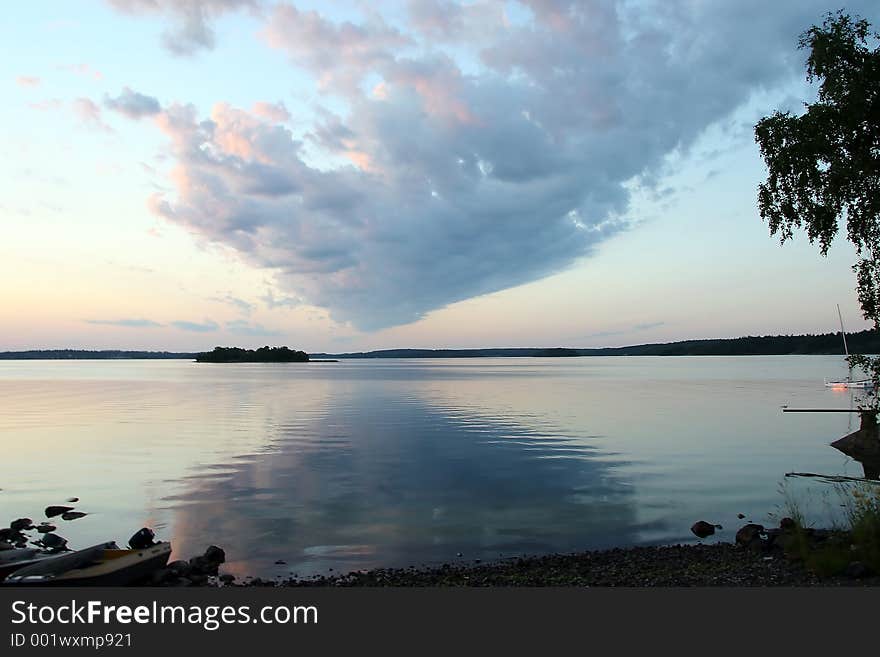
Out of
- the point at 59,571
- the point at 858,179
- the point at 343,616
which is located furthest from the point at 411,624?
the point at 858,179

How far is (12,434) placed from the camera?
5284 cm

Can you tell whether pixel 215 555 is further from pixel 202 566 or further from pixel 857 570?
pixel 857 570

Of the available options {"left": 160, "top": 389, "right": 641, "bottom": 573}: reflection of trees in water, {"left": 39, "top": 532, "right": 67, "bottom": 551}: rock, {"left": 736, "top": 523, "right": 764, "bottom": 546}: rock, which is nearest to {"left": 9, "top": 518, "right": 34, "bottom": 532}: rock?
{"left": 39, "top": 532, "right": 67, "bottom": 551}: rock

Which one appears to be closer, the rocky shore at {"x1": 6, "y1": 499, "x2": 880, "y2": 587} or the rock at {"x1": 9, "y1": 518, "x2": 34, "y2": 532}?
the rocky shore at {"x1": 6, "y1": 499, "x2": 880, "y2": 587}

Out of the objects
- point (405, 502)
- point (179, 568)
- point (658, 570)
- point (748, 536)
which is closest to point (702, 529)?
point (748, 536)

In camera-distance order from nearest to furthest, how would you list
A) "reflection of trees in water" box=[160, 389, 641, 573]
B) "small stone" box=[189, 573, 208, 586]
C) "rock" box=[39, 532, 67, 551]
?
1. "small stone" box=[189, 573, 208, 586]
2. "rock" box=[39, 532, 67, 551]
3. "reflection of trees in water" box=[160, 389, 641, 573]

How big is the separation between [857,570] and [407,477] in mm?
22928

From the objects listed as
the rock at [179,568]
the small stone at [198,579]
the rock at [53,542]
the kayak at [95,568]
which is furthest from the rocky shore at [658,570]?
the rock at [53,542]

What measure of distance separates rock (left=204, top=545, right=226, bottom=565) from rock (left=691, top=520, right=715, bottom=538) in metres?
17.1

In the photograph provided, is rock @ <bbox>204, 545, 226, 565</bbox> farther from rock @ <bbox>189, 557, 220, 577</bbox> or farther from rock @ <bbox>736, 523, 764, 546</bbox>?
rock @ <bbox>736, 523, 764, 546</bbox>

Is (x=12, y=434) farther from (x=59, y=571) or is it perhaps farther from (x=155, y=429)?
(x=59, y=571)

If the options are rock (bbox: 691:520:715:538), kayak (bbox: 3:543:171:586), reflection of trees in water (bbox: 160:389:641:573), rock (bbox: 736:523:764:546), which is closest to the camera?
kayak (bbox: 3:543:171:586)

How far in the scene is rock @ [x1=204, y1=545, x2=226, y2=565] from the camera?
19.4m

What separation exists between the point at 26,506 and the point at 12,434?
99.9ft
